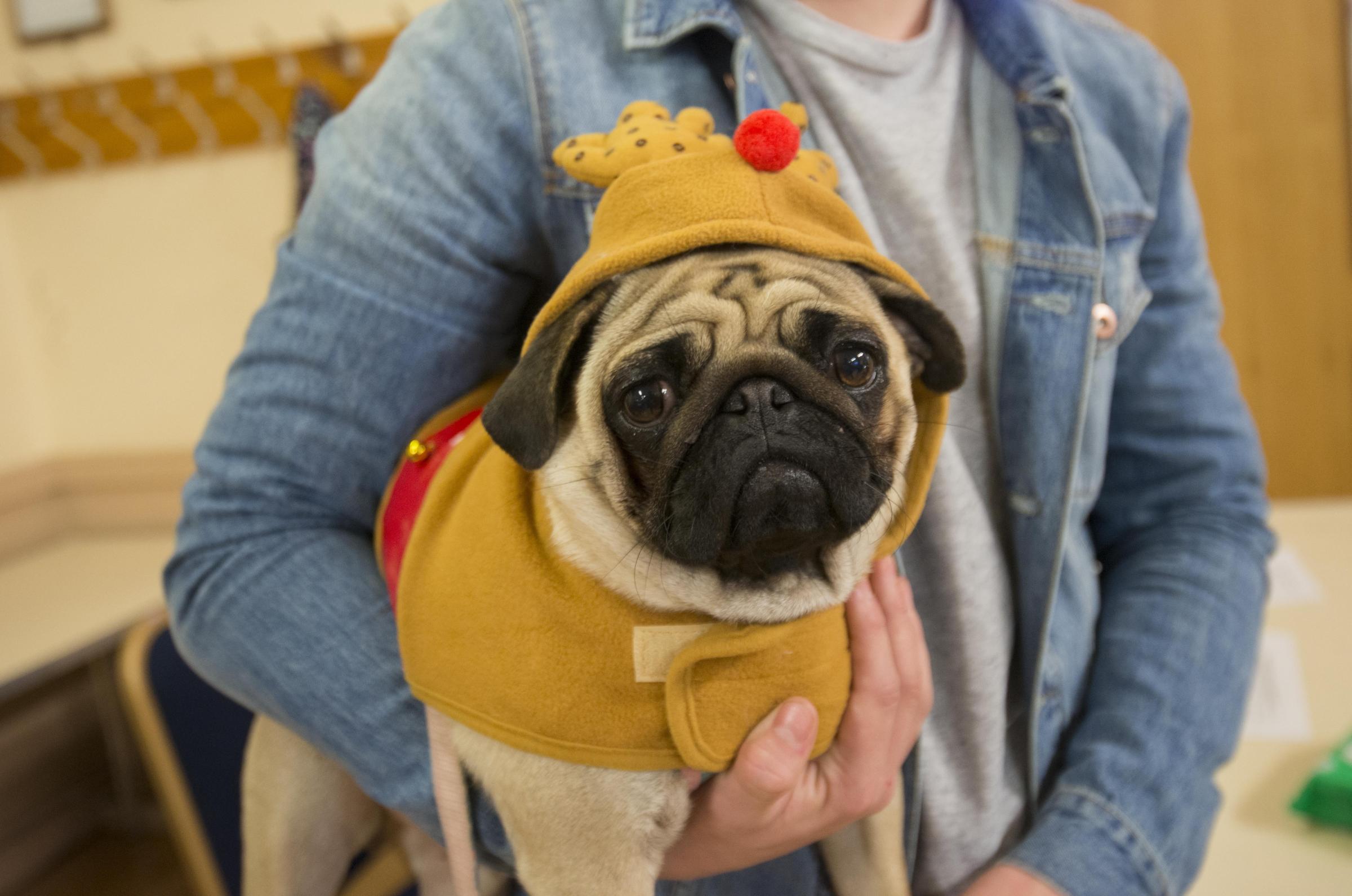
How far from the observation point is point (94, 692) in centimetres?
279

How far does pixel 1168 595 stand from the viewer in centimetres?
100

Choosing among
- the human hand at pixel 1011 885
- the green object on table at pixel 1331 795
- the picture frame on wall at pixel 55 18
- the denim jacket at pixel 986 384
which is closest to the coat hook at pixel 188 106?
the picture frame on wall at pixel 55 18

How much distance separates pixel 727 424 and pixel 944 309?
349mm

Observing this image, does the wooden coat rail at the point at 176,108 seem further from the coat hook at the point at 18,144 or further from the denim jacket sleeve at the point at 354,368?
the denim jacket sleeve at the point at 354,368

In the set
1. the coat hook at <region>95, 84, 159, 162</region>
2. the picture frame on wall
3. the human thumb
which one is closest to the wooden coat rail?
the coat hook at <region>95, 84, 159, 162</region>

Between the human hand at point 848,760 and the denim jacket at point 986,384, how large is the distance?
111mm

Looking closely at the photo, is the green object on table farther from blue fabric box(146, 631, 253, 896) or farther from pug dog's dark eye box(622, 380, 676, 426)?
blue fabric box(146, 631, 253, 896)

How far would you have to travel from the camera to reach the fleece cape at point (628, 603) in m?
0.65

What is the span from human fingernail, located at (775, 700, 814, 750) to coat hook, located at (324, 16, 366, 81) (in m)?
2.32

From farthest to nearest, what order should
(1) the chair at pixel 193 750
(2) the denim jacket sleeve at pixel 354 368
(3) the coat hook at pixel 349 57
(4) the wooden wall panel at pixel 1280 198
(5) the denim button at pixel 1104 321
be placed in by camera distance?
1. (4) the wooden wall panel at pixel 1280 198
2. (3) the coat hook at pixel 349 57
3. (1) the chair at pixel 193 750
4. (5) the denim button at pixel 1104 321
5. (2) the denim jacket sleeve at pixel 354 368

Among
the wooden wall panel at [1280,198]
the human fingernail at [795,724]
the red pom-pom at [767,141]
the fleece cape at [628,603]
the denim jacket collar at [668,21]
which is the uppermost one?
the denim jacket collar at [668,21]

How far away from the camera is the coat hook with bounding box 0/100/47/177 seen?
2.75 meters

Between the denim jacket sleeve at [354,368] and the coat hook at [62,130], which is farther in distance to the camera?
the coat hook at [62,130]

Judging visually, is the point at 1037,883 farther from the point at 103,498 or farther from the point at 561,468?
the point at 103,498
